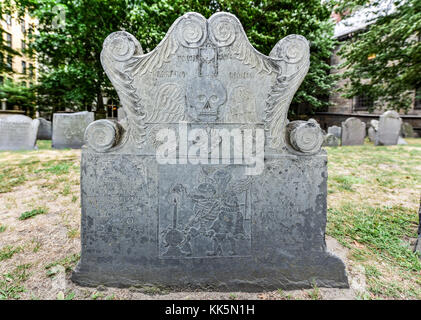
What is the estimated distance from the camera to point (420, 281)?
81.3 inches

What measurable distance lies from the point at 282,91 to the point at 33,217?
3489mm

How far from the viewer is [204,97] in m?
2.02

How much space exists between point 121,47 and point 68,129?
25.9ft

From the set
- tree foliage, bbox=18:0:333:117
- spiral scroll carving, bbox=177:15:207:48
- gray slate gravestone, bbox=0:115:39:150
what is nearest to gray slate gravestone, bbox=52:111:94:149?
gray slate gravestone, bbox=0:115:39:150

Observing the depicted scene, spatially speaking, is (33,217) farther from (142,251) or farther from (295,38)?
(295,38)

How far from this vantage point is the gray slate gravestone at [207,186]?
2.01m

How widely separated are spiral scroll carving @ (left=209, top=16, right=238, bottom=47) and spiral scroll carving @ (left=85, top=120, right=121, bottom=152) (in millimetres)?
1097

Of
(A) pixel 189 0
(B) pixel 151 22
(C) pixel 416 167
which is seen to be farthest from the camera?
(B) pixel 151 22

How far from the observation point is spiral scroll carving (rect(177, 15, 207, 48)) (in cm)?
193

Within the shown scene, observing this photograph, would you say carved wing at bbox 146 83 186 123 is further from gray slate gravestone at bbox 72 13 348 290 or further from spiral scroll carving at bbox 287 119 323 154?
spiral scroll carving at bbox 287 119 323 154

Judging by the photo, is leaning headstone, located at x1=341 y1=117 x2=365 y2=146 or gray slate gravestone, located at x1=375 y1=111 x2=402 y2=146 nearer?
gray slate gravestone, located at x1=375 y1=111 x2=402 y2=146

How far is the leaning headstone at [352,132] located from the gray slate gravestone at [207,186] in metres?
10.1

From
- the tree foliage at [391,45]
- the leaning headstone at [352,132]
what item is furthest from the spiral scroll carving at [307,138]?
the leaning headstone at [352,132]
